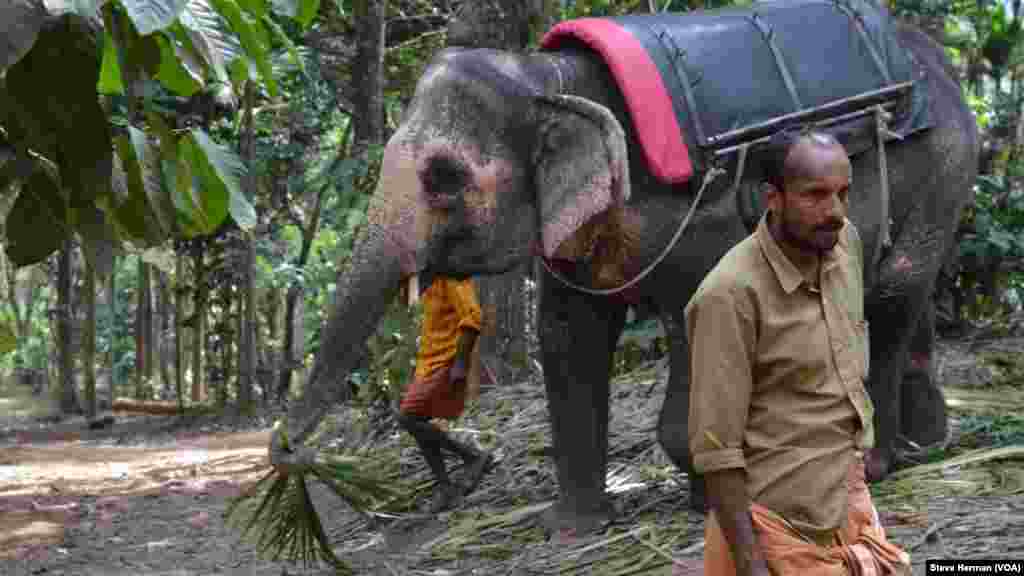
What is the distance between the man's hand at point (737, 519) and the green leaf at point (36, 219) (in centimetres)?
173

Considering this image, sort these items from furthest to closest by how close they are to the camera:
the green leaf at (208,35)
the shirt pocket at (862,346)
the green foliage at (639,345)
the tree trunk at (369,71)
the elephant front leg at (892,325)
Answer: the tree trunk at (369,71)
the green foliage at (639,345)
the elephant front leg at (892,325)
the green leaf at (208,35)
the shirt pocket at (862,346)

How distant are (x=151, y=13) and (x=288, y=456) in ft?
7.66

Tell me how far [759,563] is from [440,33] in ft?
36.0

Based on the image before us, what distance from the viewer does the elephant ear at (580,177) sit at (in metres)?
5.22

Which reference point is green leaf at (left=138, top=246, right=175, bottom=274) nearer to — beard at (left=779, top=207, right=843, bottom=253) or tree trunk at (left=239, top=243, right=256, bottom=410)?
beard at (left=779, top=207, right=843, bottom=253)

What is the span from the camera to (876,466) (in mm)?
5848

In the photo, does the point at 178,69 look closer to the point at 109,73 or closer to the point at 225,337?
the point at 109,73

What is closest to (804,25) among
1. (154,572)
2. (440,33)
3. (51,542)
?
(154,572)

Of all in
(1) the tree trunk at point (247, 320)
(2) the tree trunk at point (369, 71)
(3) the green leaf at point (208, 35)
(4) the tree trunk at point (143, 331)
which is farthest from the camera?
(4) the tree trunk at point (143, 331)

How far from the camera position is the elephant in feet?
17.3

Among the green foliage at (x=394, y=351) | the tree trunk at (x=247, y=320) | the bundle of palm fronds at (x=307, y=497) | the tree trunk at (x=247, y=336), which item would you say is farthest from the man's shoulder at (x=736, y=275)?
the tree trunk at (x=247, y=336)

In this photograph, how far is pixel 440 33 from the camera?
44.2 ft

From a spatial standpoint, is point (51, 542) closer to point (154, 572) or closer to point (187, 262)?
point (154, 572)

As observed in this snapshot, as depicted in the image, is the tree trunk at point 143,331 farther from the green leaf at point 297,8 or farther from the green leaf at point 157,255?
Result: the green leaf at point 297,8
